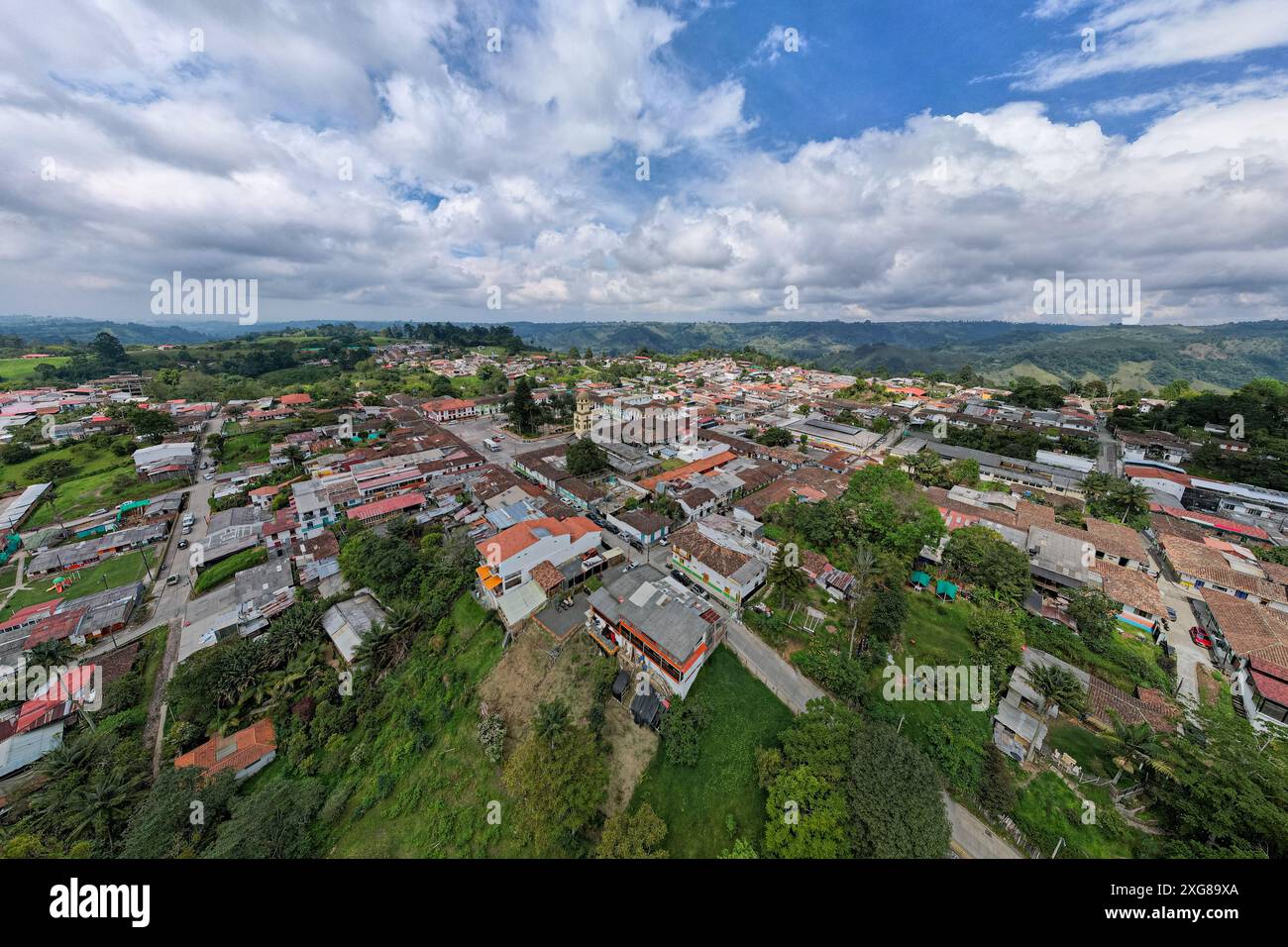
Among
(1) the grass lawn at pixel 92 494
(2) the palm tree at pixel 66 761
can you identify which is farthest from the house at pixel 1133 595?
(1) the grass lawn at pixel 92 494

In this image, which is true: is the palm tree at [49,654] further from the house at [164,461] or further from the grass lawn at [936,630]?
the grass lawn at [936,630]

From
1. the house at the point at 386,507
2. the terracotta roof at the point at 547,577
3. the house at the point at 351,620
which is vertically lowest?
the house at the point at 351,620

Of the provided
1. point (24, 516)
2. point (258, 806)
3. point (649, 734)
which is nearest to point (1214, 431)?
point (649, 734)

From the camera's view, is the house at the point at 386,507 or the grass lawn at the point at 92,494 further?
the grass lawn at the point at 92,494
